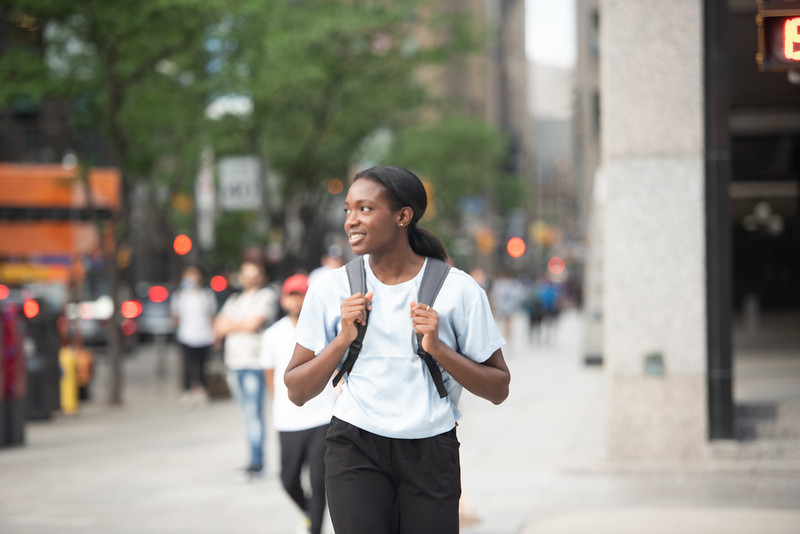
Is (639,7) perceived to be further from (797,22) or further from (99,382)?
(99,382)

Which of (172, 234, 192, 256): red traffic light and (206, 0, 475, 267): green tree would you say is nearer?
(206, 0, 475, 267): green tree

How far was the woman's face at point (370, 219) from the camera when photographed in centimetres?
385

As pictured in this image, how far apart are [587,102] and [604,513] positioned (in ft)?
56.1

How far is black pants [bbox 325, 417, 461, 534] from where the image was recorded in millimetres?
3871

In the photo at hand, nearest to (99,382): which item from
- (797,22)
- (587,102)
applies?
(587,102)

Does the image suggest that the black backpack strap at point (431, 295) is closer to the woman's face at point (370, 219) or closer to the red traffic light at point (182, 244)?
the woman's face at point (370, 219)

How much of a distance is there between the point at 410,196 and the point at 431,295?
1.13 ft

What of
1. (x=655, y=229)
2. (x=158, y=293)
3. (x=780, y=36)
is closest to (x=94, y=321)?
(x=158, y=293)

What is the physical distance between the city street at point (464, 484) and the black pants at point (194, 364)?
1518 mm

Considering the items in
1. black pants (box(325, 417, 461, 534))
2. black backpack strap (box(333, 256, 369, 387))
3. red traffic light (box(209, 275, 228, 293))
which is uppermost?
black backpack strap (box(333, 256, 369, 387))

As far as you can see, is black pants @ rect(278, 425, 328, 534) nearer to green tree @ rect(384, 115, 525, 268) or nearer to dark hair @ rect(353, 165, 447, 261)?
dark hair @ rect(353, 165, 447, 261)

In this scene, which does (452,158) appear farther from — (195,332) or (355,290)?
(355,290)

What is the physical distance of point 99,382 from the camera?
2325 cm

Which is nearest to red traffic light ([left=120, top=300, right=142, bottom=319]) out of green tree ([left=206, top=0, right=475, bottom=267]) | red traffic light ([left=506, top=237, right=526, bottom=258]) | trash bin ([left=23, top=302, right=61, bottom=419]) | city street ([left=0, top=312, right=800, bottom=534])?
green tree ([left=206, top=0, right=475, bottom=267])
